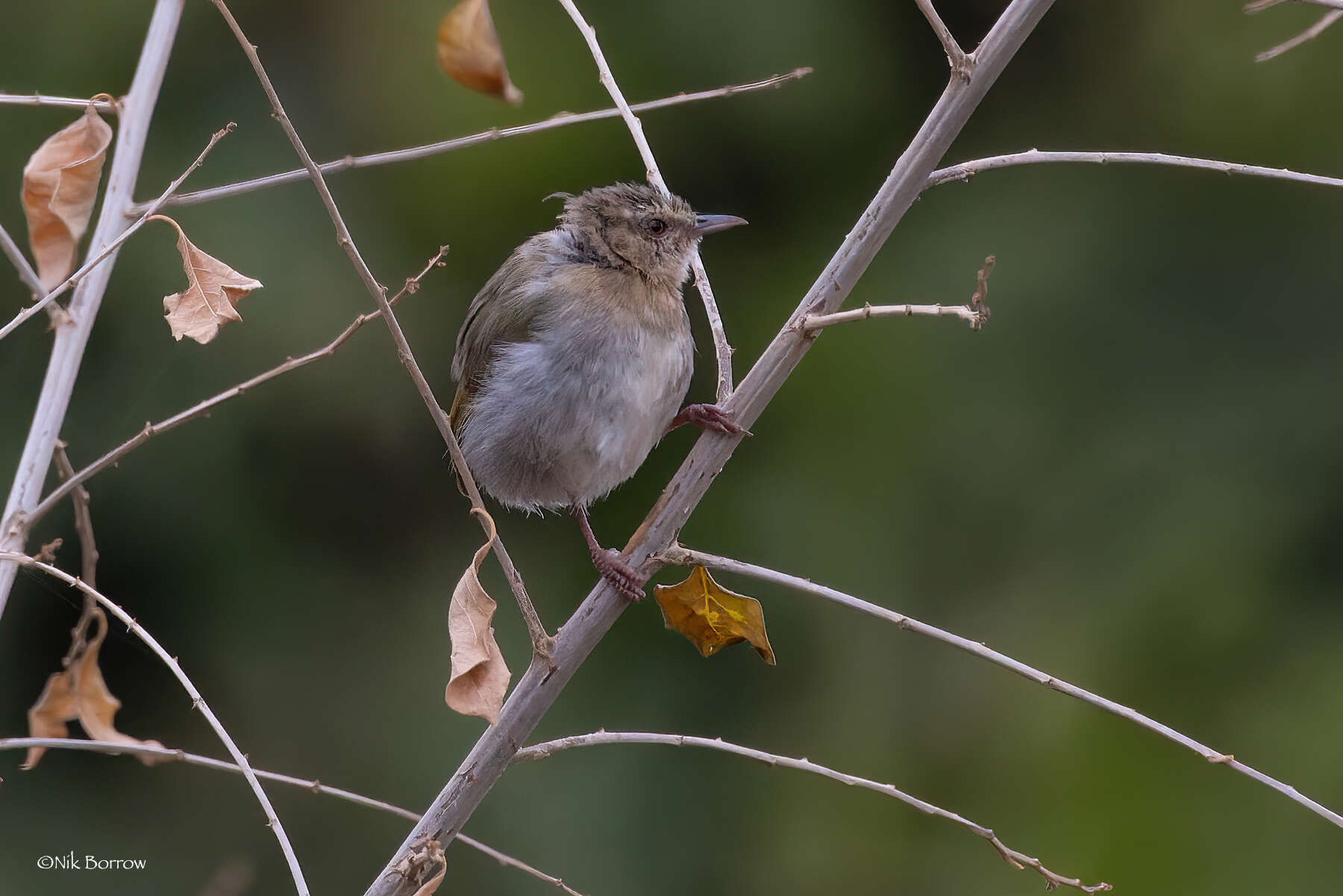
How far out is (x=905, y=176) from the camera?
1824mm

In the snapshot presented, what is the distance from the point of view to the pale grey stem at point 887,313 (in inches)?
59.7

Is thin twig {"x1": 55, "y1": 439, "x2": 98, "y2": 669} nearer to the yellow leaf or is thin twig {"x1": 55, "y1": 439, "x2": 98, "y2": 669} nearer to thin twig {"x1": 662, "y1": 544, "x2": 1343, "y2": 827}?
the yellow leaf

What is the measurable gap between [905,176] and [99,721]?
1.67 m

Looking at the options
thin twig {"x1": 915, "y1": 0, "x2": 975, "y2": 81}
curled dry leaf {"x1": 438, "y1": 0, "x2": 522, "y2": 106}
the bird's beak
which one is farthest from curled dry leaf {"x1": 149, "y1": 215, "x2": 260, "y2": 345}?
the bird's beak

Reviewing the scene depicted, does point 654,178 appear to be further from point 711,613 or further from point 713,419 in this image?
point 711,613

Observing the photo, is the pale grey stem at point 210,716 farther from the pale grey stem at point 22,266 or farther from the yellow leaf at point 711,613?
the yellow leaf at point 711,613

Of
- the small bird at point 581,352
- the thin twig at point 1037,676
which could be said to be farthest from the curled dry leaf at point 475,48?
the small bird at point 581,352

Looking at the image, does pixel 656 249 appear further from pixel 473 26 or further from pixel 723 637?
pixel 473 26

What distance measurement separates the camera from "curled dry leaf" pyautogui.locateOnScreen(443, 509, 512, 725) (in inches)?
65.2

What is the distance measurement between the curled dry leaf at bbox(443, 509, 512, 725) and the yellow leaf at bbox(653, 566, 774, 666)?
0.41 meters

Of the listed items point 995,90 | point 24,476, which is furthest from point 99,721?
point 995,90

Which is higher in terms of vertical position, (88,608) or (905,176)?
(88,608)

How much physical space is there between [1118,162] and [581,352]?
55.0 inches

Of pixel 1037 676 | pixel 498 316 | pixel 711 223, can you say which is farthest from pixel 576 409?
pixel 1037 676
